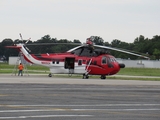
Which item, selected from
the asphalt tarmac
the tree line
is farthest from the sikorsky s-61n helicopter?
the tree line

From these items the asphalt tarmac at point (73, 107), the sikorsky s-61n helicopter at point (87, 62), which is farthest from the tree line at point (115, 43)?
the asphalt tarmac at point (73, 107)

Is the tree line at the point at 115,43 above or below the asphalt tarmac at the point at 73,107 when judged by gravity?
above

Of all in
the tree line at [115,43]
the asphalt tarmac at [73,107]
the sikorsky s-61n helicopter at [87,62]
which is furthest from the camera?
the tree line at [115,43]

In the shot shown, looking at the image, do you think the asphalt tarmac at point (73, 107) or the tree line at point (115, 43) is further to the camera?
the tree line at point (115, 43)

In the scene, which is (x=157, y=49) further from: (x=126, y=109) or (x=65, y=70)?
(x=126, y=109)

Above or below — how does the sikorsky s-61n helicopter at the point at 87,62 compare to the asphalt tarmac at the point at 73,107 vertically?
above

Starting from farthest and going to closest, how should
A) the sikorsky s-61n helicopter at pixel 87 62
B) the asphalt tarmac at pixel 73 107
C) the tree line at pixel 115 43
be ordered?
the tree line at pixel 115 43, the sikorsky s-61n helicopter at pixel 87 62, the asphalt tarmac at pixel 73 107

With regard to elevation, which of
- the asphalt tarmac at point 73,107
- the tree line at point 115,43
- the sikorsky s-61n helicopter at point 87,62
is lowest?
the asphalt tarmac at point 73,107

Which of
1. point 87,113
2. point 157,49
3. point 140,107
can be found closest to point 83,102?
point 140,107

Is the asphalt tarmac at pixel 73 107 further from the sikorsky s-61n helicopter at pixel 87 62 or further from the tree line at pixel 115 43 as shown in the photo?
the tree line at pixel 115 43

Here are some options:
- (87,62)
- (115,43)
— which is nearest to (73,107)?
(87,62)

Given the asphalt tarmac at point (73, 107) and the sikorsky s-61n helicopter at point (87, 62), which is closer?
the asphalt tarmac at point (73, 107)

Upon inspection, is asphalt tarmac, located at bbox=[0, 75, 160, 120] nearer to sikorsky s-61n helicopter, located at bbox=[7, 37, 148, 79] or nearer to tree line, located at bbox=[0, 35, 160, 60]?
sikorsky s-61n helicopter, located at bbox=[7, 37, 148, 79]

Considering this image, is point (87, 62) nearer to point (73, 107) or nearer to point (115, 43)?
point (73, 107)
